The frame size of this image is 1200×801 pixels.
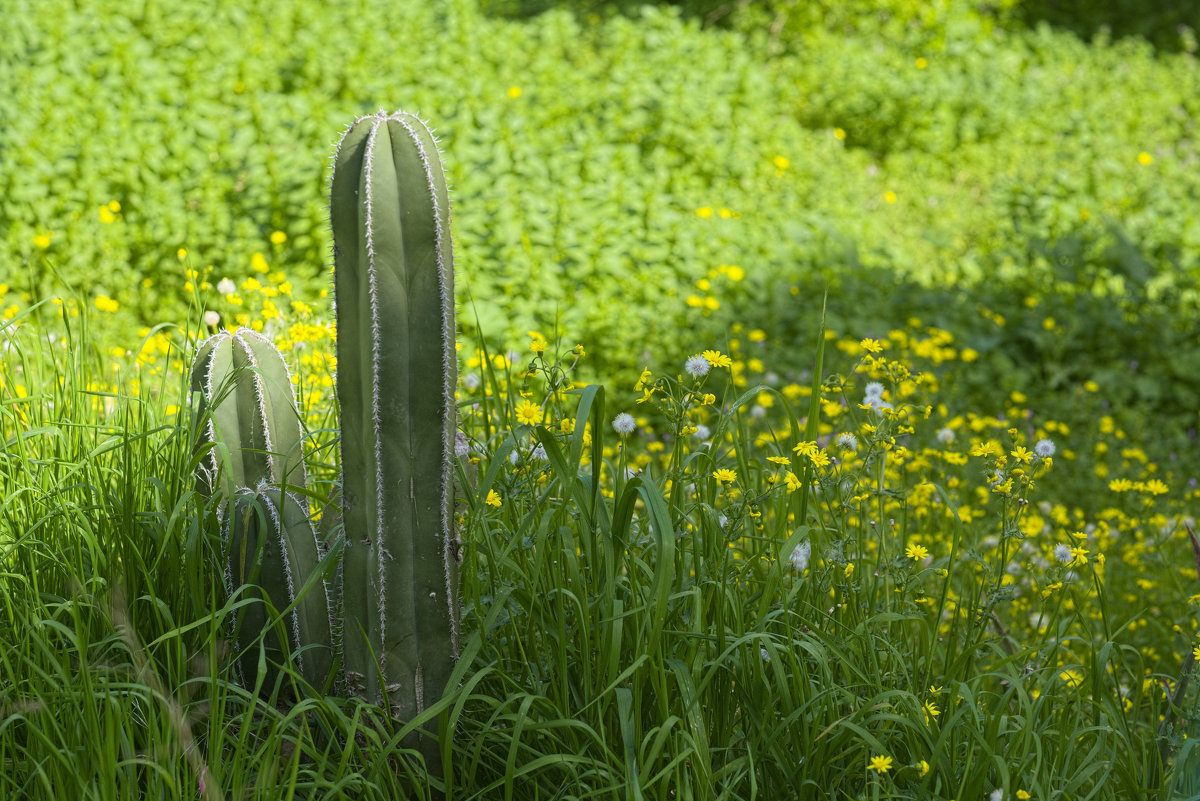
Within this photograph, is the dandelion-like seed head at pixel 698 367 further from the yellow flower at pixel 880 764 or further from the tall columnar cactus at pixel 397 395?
the yellow flower at pixel 880 764

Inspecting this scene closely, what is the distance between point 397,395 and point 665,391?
1.91ft

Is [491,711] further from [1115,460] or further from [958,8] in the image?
[958,8]

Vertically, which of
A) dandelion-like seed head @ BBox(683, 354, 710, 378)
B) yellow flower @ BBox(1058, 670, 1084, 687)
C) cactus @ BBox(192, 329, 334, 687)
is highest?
dandelion-like seed head @ BBox(683, 354, 710, 378)

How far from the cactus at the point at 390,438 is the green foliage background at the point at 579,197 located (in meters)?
2.62

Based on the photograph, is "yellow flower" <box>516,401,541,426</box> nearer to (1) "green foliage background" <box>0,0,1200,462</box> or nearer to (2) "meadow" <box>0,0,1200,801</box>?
(2) "meadow" <box>0,0,1200,801</box>

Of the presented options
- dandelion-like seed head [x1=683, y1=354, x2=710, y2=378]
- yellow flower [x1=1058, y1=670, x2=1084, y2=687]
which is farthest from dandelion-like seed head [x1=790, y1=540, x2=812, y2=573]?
yellow flower [x1=1058, y1=670, x2=1084, y2=687]

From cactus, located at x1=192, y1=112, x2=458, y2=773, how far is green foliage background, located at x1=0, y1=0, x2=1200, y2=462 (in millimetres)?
2625

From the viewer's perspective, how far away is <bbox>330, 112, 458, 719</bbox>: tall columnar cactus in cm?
177

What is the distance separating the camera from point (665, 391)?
2.14 meters

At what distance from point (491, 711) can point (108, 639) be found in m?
0.67

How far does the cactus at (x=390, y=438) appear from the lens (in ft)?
5.83

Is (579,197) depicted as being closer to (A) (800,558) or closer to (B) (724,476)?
(A) (800,558)

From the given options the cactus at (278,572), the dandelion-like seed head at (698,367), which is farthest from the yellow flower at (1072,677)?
the cactus at (278,572)

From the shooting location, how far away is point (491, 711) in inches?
78.7
